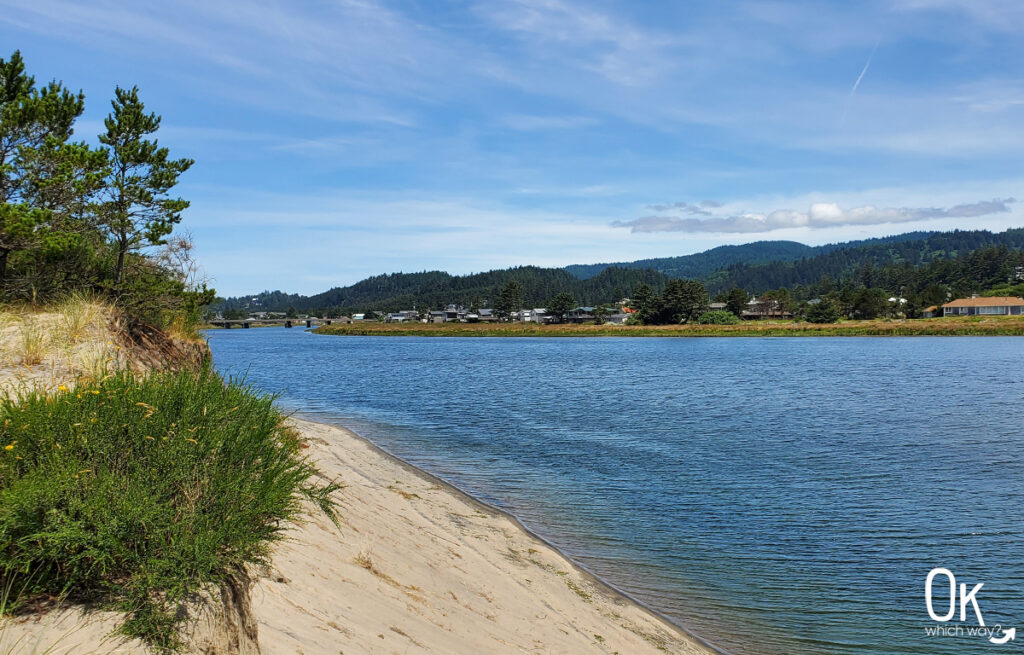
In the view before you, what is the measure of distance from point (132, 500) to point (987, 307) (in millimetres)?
183172

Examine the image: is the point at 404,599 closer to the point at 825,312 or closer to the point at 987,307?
the point at 825,312

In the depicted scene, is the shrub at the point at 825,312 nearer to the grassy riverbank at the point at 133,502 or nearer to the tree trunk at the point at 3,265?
the tree trunk at the point at 3,265

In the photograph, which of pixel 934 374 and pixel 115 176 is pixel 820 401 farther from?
pixel 115 176

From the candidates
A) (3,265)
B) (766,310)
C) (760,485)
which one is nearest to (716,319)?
(766,310)

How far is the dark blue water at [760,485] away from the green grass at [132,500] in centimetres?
750

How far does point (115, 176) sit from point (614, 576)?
1774 cm

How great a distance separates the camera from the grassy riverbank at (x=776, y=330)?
11069 cm

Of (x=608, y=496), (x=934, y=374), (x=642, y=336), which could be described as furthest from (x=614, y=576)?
(x=642, y=336)

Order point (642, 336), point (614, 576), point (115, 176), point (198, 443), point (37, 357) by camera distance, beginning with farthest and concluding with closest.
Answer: point (642, 336)
point (115, 176)
point (614, 576)
point (37, 357)
point (198, 443)

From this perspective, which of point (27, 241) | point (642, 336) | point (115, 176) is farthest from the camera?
point (642, 336)

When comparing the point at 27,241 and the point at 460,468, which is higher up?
the point at 27,241

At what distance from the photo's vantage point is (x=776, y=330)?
126m

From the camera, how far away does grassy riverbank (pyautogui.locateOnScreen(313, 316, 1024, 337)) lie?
363 ft

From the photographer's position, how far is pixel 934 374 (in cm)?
4756
